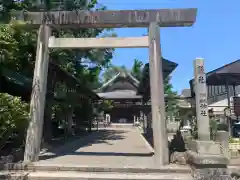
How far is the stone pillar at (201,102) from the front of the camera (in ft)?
24.8

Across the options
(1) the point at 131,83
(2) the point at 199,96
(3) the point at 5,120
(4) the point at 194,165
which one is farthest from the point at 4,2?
(1) the point at 131,83

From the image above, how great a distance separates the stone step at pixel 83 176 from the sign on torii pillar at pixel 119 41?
959 millimetres

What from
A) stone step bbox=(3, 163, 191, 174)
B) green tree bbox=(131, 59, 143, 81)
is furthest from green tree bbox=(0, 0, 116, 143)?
green tree bbox=(131, 59, 143, 81)

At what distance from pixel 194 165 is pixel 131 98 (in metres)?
26.2

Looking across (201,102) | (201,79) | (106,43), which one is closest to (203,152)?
(201,102)

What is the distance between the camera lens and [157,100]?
824cm

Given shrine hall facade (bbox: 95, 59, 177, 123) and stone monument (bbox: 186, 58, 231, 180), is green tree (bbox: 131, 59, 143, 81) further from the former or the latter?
stone monument (bbox: 186, 58, 231, 180)

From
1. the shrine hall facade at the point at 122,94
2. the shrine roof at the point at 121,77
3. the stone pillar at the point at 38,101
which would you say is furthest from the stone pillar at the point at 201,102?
the shrine roof at the point at 121,77

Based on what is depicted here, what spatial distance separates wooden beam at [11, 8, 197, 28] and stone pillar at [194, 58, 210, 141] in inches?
66.7

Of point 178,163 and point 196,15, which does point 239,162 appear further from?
point 196,15

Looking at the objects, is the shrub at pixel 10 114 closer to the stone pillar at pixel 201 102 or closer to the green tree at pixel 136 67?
the stone pillar at pixel 201 102

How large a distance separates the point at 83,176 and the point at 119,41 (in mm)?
4665

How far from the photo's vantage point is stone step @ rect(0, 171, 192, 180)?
666 centimetres

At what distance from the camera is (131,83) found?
38.9m
